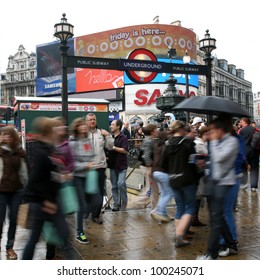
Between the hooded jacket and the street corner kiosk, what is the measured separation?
13.9m

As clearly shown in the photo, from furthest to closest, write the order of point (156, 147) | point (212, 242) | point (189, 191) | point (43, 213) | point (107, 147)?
point (107, 147) → point (156, 147) → point (189, 191) → point (212, 242) → point (43, 213)

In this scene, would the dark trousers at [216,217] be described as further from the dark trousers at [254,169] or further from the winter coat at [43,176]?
the dark trousers at [254,169]

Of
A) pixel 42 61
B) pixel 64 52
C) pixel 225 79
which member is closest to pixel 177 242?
pixel 64 52

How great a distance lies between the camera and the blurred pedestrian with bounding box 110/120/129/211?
6.56m

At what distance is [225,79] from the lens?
279 feet

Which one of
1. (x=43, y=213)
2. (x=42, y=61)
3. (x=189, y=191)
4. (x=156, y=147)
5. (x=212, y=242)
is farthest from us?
(x=42, y=61)

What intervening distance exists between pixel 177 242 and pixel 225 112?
195cm

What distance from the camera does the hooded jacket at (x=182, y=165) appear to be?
4457mm

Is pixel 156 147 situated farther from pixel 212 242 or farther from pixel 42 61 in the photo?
pixel 42 61

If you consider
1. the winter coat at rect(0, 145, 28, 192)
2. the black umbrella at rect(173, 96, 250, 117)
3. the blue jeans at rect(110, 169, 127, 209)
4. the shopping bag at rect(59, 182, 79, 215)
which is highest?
the black umbrella at rect(173, 96, 250, 117)

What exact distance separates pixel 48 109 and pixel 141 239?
15.4 metres

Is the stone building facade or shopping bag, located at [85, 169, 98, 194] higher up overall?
the stone building facade

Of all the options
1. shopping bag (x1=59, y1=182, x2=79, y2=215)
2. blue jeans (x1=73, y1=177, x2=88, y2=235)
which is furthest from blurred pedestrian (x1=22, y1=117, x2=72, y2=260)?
blue jeans (x1=73, y1=177, x2=88, y2=235)

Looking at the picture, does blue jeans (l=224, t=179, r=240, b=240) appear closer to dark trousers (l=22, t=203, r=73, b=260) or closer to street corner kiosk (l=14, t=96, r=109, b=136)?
dark trousers (l=22, t=203, r=73, b=260)
